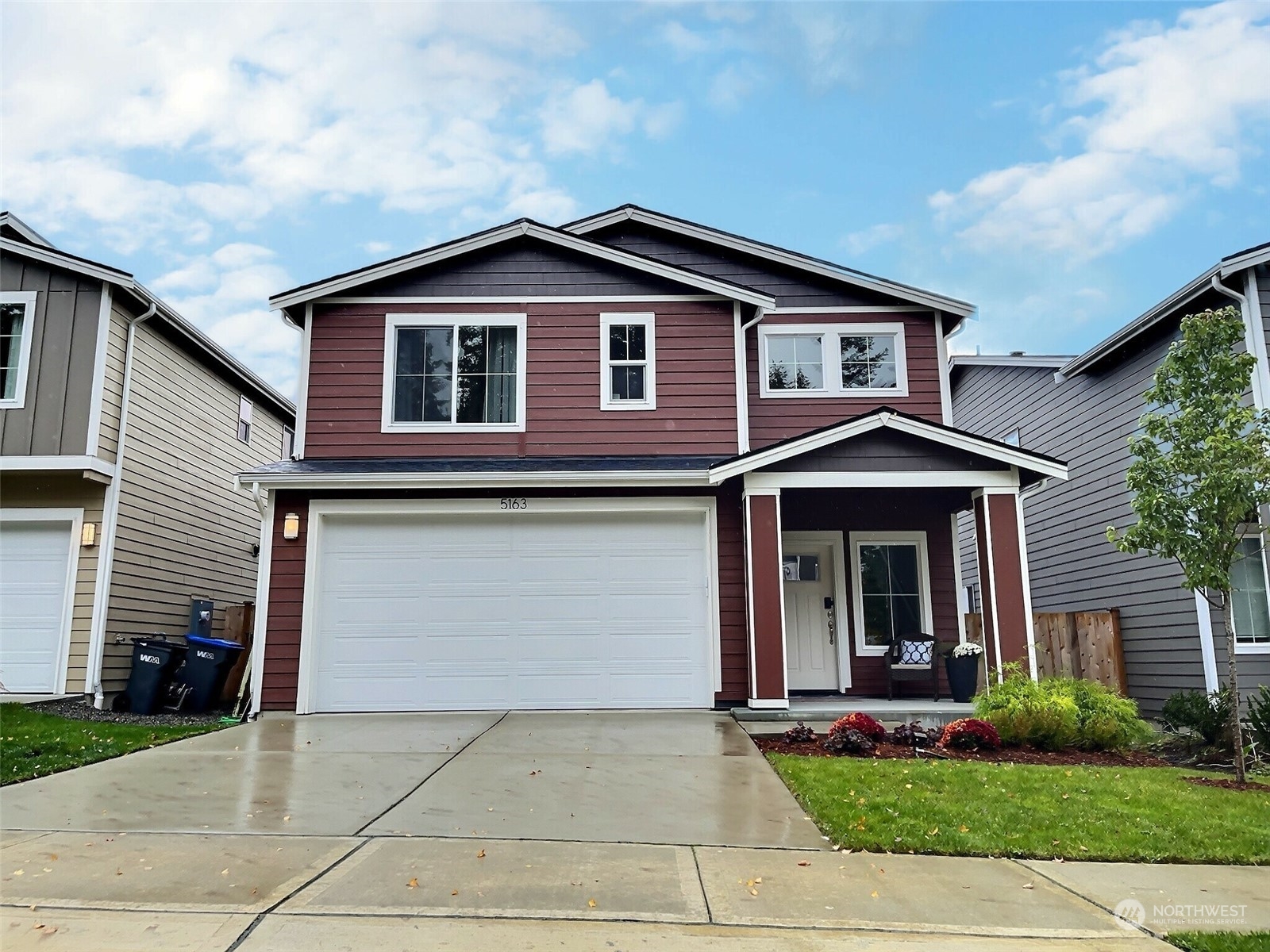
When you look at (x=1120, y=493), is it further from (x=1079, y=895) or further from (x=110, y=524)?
(x=110, y=524)

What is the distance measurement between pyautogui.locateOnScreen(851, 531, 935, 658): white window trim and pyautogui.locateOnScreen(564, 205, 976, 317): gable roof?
3.25 m

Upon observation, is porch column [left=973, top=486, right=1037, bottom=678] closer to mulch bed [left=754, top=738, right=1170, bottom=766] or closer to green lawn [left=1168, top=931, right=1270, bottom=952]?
mulch bed [left=754, top=738, right=1170, bottom=766]

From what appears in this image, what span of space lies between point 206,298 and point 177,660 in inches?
760

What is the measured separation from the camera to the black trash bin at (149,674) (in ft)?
36.6

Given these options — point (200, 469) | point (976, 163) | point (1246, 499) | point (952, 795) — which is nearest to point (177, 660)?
point (200, 469)

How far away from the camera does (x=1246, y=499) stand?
7516 millimetres

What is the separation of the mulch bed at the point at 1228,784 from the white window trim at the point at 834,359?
21.2 feet

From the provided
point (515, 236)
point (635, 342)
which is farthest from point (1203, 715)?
point (515, 236)

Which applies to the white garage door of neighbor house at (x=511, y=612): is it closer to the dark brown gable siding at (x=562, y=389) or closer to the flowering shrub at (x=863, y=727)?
the dark brown gable siding at (x=562, y=389)

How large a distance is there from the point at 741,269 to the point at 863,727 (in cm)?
750

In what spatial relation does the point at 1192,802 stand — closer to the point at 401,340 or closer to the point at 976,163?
the point at 401,340

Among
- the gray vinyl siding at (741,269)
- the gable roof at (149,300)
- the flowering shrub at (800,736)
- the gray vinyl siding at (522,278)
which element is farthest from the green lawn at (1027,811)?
the gable roof at (149,300)

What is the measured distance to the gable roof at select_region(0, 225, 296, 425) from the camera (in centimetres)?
1147

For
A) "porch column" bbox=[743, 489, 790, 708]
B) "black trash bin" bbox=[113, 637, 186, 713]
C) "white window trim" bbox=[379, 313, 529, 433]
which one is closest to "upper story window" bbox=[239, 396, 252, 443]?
"black trash bin" bbox=[113, 637, 186, 713]
